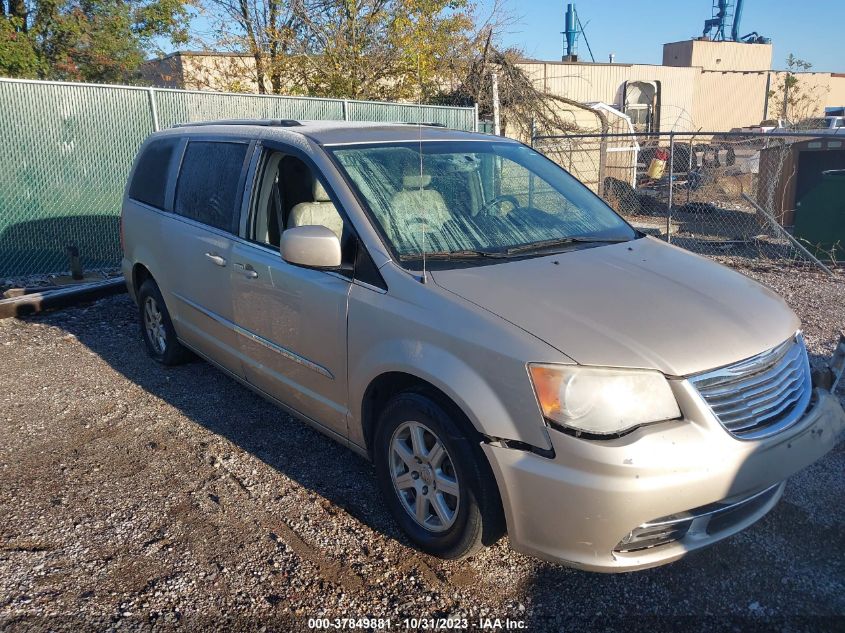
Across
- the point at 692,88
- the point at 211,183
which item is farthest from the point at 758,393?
the point at 692,88

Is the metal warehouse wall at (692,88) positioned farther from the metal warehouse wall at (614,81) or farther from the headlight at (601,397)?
the headlight at (601,397)

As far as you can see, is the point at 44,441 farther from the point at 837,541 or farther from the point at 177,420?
the point at 837,541

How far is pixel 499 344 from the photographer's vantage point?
103 inches

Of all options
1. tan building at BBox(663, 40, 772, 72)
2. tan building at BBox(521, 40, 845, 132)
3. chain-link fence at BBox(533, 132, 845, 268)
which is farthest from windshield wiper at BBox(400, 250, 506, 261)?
tan building at BBox(663, 40, 772, 72)

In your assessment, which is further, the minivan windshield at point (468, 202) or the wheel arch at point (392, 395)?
the minivan windshield at point (468, 202)

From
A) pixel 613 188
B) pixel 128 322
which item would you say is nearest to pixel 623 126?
pixel 613 188

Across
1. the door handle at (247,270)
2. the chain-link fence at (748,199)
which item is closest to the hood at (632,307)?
the door handle at (247,270)

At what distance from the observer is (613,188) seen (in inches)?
621

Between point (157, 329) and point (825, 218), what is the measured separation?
8518 mm

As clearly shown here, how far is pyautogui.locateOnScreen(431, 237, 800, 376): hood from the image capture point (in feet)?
8.52

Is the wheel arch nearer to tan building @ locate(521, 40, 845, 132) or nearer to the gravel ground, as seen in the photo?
the gravel ground

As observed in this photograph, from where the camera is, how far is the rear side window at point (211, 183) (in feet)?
14.1

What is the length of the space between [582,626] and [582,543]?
404 millimetres

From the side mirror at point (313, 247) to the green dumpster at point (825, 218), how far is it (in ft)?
26.6
